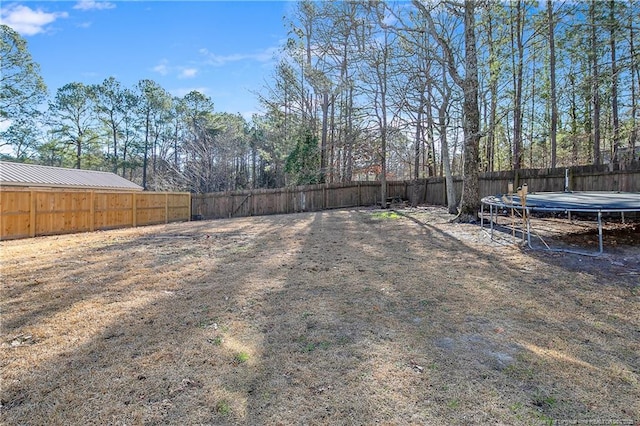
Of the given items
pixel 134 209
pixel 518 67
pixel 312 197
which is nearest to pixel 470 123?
pixel 518 67

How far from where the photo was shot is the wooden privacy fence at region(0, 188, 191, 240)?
26.0 ft

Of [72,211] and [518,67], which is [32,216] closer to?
[72,211]

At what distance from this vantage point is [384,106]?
465 inches

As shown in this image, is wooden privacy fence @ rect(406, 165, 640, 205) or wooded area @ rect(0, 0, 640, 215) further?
wooded area @ rect(0, 0, 640, 215)

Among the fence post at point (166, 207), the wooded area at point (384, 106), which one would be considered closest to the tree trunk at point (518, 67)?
the wooded area at point (384, 106)

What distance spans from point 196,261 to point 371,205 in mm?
11548

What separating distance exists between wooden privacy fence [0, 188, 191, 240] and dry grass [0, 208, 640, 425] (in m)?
5.18

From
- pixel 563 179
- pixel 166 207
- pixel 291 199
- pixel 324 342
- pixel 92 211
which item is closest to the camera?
pixel 324 342

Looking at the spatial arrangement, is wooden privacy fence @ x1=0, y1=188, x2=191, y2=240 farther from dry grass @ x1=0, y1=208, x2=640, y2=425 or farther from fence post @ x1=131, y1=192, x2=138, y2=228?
dry grass @ x1=0, y1=208, x2=640, y2=425

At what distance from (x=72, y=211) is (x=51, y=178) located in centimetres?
569

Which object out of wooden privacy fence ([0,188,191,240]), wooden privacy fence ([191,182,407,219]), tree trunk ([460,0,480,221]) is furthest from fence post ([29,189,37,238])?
tree trunk ([460,0,480,221])

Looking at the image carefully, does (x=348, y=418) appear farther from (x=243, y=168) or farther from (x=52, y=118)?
(x=52, y=118)

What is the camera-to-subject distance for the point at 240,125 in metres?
26.4

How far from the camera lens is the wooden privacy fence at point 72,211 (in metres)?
7.92
